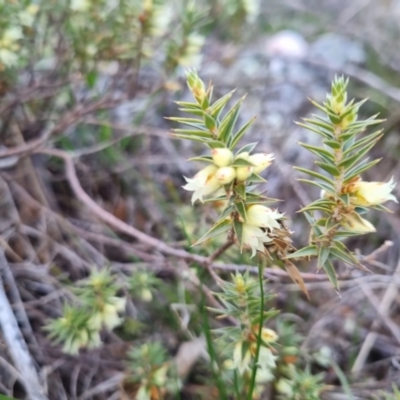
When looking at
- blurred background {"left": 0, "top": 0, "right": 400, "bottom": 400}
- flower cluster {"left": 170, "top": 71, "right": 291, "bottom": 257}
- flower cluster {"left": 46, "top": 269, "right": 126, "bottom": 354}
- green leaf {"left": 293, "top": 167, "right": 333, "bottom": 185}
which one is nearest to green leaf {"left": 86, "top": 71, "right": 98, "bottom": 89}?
blurred background {"left": 0, "top": 0, "right": 400, "bottom": 400}

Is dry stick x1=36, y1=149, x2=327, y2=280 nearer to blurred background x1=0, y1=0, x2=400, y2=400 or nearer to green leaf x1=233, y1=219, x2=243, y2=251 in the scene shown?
blurred background x1=0, y1=0, x2=400, y2=400

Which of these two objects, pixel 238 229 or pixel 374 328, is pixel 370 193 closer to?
pixel 238 229

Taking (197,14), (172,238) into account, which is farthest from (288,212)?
(197,14)

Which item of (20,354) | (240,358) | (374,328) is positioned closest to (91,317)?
(20,354)

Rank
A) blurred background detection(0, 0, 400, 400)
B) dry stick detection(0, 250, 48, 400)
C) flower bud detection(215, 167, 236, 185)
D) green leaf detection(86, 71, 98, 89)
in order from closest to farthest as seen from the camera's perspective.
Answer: flower bud detection(215, 167, 236, 185) → dry stick detection(0, 250, 48, 400) → blurred background detection(0, 0, 400, 400) → green leaf detection(86, 71, 98, 89)

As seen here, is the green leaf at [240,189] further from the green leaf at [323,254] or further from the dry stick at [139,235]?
the dry stick at [139,235]

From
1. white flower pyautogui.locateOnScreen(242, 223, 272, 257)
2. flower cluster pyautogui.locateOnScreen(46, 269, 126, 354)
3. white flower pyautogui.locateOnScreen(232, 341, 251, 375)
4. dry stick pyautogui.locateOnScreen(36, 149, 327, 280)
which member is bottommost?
flower cluster pyautogui.locateOnScreen(46, 269, 126, 354)

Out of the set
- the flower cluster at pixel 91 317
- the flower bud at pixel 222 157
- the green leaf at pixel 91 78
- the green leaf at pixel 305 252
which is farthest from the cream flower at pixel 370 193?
the green leaf at pixel 91 78
